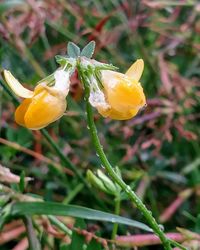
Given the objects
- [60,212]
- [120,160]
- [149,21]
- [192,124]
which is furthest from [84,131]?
[60,212]

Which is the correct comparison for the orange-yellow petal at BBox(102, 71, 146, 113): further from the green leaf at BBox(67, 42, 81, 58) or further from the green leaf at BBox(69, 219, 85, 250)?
the green leaf at BBox(69, 219, 85, 250)

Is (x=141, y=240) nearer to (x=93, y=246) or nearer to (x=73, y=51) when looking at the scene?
(x=93, y=246)

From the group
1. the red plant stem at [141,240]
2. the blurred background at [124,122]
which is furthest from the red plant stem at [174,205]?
the red plant stem at [141,240]

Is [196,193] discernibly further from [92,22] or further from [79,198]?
[92,22]

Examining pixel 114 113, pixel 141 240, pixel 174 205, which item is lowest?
pixel 174 205

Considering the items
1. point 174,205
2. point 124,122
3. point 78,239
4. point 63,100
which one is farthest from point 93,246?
point 124,122

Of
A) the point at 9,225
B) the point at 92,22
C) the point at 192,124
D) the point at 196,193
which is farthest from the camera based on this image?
the point at 92,22

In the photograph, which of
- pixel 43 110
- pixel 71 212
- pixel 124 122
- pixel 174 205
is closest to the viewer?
pixel 43 110
